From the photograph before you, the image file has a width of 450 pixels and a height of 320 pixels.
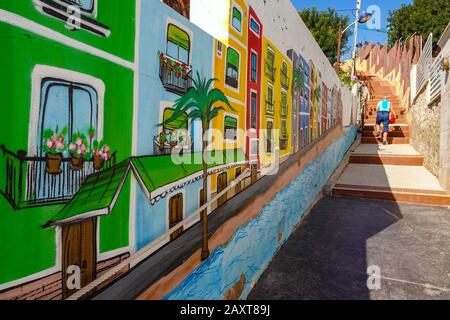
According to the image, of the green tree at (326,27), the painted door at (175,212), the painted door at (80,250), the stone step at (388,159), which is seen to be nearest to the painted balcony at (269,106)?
the painted door at (175,212)

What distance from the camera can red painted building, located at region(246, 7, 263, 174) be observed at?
2527mm

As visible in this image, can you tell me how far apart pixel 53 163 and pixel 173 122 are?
0.71 metres

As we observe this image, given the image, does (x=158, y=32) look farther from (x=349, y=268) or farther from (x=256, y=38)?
(x=349, y=268)

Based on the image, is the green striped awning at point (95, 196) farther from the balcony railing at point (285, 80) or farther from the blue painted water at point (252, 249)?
the balcony railing at point (285, 80)

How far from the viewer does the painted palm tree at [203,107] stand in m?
1.70

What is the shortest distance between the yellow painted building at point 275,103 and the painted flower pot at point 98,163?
74.1 inches

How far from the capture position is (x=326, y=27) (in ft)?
91.4

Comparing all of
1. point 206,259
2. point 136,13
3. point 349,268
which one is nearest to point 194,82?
point 136,13

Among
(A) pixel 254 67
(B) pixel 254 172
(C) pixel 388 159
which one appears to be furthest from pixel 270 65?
(C) pixel 388 159

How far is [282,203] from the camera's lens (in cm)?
338

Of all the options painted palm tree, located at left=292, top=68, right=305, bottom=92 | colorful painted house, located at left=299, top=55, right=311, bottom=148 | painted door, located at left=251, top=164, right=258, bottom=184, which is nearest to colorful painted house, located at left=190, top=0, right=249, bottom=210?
painted door, located at left=251, top=164, right=258, bottom=184

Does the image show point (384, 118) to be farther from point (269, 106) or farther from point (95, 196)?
point (95, 196)

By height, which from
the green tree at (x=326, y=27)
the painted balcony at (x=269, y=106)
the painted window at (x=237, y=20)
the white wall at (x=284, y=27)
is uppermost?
the green tree at (x=326, y=27)
